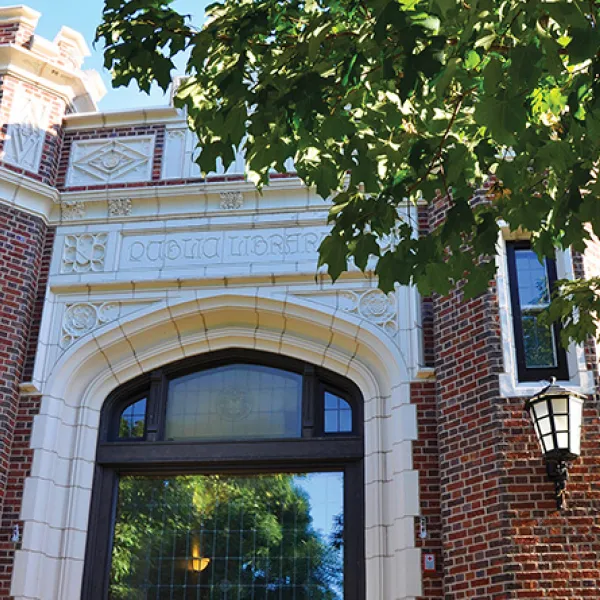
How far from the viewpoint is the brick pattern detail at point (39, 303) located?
1035 cm

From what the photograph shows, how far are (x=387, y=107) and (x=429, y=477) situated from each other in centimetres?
448

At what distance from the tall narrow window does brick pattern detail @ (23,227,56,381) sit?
507cm

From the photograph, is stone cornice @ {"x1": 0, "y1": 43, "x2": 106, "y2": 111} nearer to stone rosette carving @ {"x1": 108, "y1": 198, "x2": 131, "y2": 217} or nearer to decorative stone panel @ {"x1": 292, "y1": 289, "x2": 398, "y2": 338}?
stone rosette carving @ {"x1": 108, "y1": 198, "x2": 131, "y2": 217}

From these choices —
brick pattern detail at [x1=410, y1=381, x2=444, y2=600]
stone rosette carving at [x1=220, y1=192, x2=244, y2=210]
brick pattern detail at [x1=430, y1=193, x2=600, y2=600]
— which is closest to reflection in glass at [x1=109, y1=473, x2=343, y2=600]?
brick pattern detail at [x1=410, y1=381, x2=444, y2=600]

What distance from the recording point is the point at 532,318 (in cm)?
935

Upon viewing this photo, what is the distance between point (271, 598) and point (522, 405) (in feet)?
10.3

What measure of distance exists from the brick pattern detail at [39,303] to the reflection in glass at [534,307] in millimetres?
5151

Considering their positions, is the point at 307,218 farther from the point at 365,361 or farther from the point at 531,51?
the point at 531,51

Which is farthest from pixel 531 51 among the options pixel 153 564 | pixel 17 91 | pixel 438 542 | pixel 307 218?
pixel 17 91

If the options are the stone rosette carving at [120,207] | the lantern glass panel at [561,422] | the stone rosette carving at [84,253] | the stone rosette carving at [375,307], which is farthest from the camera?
the stone rosette carving at [120,207]

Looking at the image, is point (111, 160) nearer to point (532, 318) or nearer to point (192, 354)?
point (192, 354)

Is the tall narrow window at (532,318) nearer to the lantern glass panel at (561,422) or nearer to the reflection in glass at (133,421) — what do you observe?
the lantern glass panel at (561,422)

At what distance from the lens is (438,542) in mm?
8883

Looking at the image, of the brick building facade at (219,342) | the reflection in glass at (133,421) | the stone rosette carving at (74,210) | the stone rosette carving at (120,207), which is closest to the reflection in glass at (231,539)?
the brick building facade at (219,342)
